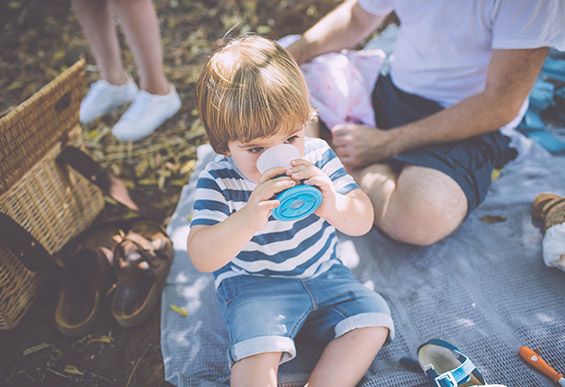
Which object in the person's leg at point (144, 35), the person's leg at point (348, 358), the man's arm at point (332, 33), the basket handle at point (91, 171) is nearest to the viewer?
the person's leg at point (348, 358)

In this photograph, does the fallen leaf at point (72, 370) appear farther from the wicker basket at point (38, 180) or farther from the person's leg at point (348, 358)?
the person's leg at point (348, 358)

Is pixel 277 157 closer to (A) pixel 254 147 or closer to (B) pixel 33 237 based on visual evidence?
(A) pixel 254 147

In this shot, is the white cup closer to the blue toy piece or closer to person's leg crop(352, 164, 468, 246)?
the blue toy piece

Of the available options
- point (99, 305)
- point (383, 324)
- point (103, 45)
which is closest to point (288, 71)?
point (383, 324)

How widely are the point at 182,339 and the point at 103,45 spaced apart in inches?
70.7

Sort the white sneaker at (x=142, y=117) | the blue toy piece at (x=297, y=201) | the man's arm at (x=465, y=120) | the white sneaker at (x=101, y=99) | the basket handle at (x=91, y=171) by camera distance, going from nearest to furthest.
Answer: the blue toy piece at (x=297, y=201), the man's arm at (x=465, y=120), the basket handle at (x=91, y=171), the white sneaker at (x=142, y=117), the white sneaker at (x=101, y=99)

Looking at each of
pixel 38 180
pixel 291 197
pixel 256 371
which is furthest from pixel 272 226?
pixel 38 180

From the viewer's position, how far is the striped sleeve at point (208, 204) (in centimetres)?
138

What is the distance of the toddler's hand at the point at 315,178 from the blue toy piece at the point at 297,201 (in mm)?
38

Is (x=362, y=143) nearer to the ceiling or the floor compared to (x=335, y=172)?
nearer to the floor

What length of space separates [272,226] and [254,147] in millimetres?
293

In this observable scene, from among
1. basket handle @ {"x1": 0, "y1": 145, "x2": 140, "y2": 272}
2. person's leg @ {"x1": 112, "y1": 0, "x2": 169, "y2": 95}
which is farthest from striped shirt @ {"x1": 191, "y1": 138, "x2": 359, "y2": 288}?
person's leg @ {"x1": 112, "y1": 0, "x2": 169, "y2": 95}

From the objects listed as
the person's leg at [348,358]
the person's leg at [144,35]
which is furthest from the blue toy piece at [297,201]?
the person's leg at [144,35]

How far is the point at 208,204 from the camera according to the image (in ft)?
4.58
